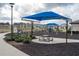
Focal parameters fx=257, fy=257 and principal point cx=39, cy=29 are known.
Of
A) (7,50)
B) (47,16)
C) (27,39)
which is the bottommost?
(7,50)

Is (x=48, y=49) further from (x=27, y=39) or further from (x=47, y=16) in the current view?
(x=47, y=16)

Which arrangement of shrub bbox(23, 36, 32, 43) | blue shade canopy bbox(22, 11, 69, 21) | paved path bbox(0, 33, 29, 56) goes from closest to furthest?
paved path bbox(0, 33, 29, 56) → blue shade canopy bbox(22, 11, 69, 21) → shrub bbox(23, 36, 32, 43)

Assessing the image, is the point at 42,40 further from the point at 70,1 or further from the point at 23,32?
the point at 70,1

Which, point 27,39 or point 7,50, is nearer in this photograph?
point 7,50

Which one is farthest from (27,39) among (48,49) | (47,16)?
(47,16)

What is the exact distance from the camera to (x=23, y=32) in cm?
1023

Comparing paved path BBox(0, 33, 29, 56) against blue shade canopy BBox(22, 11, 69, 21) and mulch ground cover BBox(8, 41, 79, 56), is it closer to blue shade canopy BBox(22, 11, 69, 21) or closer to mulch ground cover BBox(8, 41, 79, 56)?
mulch ground cover BBox(8, 41, 79, 56)

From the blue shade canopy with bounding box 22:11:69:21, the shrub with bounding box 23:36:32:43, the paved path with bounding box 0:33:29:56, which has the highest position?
the blue shade canopy with bounding box 22:11:69:21

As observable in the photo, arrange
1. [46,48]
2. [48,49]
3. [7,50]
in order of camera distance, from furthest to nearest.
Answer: [46,48], [48,49], [7,50]

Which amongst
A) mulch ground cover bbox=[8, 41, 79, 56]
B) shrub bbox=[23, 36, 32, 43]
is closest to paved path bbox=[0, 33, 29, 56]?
mulch ground cover bbox=[8, 41, 79, 56]

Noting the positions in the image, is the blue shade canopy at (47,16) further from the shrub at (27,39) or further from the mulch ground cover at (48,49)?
the mulch ground cover at (48,49)

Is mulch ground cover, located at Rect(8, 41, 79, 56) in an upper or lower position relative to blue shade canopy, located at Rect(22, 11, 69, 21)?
lower

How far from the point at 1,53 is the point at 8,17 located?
1.46 metres

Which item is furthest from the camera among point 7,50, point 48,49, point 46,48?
point 46,48
